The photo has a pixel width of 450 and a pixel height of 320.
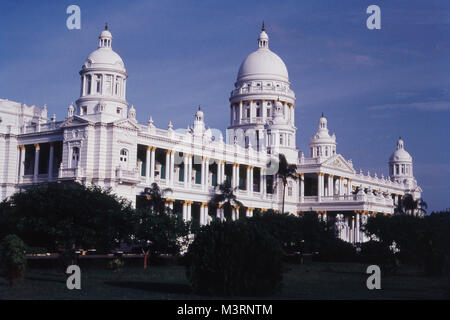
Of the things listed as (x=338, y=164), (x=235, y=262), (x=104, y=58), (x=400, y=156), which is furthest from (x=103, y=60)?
(x=400, y=156)

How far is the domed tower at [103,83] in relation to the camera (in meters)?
61.5

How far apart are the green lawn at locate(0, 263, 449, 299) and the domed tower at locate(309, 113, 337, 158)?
58489 millimetres

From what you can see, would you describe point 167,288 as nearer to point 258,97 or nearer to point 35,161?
point 35,161

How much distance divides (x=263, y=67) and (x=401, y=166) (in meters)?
41.1

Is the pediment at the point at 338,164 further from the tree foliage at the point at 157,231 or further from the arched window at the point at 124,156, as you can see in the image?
the tree foliage at the point at 157,231

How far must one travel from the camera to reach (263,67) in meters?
98.3

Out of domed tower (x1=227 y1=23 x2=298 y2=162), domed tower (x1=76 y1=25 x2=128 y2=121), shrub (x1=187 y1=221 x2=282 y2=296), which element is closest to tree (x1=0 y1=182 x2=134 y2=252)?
shrub (x1=187 y1=221 x2=282 y2=296)

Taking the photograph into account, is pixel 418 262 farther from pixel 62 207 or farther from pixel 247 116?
pixel 247 116

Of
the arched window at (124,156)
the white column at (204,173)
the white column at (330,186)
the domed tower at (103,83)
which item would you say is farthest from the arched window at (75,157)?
the white column at (330,186)

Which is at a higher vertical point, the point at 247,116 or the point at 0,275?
the point at 247,116

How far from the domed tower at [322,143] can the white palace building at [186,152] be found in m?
0.15

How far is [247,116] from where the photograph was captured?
323 feet
